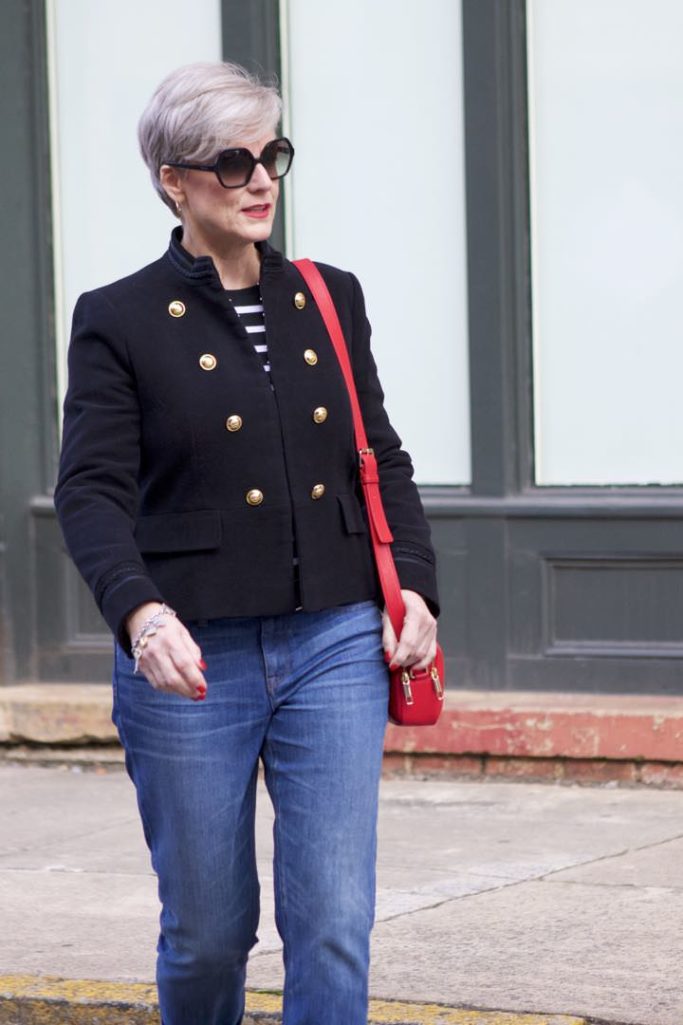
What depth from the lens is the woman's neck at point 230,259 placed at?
11.6 feet

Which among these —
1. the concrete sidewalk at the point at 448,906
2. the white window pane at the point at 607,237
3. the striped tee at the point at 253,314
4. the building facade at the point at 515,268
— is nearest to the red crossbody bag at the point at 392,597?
the striped tee at the point at 253,314

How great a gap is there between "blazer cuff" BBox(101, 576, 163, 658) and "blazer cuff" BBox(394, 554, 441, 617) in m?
0.50

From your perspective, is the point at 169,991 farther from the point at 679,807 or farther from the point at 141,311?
the point at 679,807

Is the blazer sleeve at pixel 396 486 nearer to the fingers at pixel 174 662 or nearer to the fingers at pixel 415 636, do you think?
the fingers at pixel 415 636

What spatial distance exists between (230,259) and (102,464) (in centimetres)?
47

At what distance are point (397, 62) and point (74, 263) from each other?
1654mm

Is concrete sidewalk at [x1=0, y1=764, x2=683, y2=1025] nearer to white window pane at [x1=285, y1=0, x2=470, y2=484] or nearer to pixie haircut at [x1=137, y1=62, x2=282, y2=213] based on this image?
white window pane at [x1=285, y1=0, x2=470, y2=484]

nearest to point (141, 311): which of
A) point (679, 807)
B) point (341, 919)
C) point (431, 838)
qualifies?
point (341, 919)

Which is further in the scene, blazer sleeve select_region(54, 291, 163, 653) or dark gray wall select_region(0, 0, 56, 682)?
dark gray wall select_region(0, 0, 56, 682)

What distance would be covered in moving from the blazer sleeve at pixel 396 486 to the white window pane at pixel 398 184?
13.0 ft

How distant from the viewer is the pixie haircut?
11.1 ft

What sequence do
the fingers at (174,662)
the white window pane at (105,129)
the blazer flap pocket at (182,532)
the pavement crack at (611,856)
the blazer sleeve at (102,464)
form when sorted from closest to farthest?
the fingers at (174,662)
the blazer sleeve at (102,464)
the blazer flap pocket at (182,532)
the pavement crack at (611,856)
the white window pane at (105,129)

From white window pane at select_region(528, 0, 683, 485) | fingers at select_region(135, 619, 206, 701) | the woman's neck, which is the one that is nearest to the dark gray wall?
white window pane at select_region(528, 0, 683, 485)

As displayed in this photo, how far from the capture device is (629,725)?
7000mm
